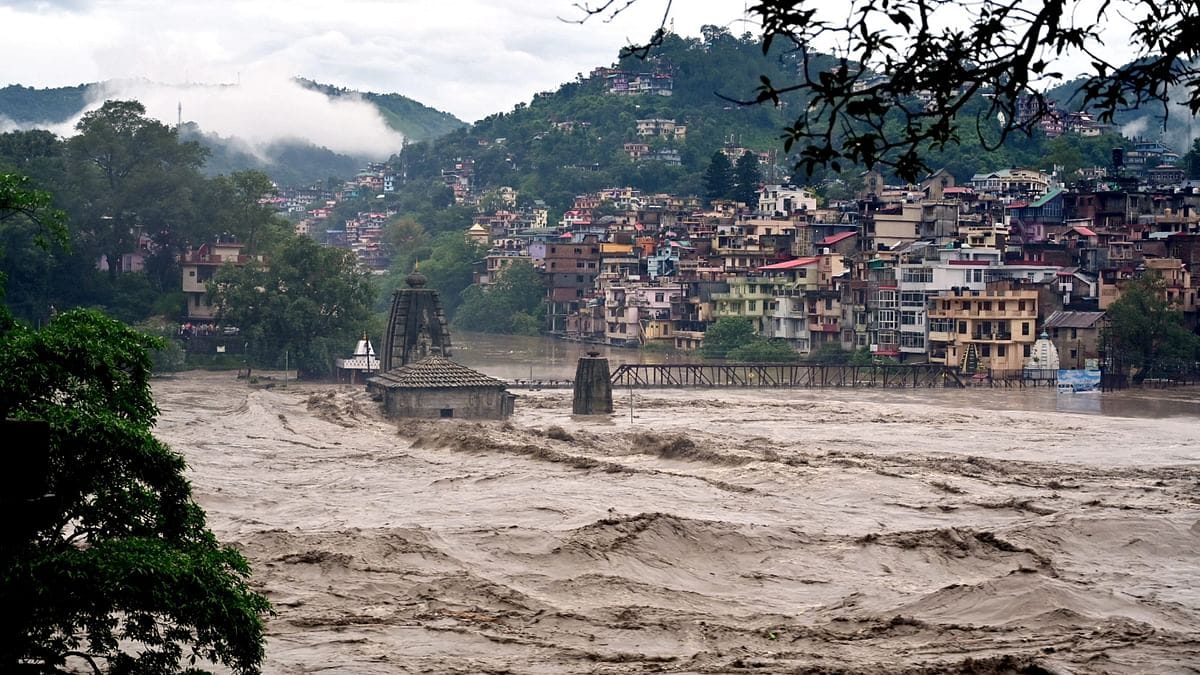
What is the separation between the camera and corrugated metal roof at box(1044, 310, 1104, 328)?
71.2 meters

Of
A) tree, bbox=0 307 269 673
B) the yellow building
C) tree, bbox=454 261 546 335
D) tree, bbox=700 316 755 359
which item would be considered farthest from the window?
tree, bbox=0 307 269 673

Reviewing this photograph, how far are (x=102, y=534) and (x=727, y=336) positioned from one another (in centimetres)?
7088

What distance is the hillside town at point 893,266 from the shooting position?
73375 mm

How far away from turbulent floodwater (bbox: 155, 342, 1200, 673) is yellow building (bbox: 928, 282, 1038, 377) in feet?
65.6

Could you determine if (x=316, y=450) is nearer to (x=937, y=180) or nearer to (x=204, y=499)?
(x=204, y=499)

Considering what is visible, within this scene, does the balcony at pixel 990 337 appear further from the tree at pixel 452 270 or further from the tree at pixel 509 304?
the tree at pixel 452 270

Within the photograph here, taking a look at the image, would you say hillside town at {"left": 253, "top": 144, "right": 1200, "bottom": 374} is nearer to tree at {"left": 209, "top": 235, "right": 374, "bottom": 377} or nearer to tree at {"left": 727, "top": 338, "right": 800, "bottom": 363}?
tree at {"left": 727, "top": 338, "right": 800, "bottom": 363}

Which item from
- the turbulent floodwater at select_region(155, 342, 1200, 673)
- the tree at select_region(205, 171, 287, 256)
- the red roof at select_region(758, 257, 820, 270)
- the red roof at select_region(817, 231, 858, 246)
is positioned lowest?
the turbulent floodwater at select_region(155, 342, 1200, 673)

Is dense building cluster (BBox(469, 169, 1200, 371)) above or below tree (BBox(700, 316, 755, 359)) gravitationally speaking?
above

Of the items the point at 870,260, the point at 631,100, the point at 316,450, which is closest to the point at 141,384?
the point at 316,450

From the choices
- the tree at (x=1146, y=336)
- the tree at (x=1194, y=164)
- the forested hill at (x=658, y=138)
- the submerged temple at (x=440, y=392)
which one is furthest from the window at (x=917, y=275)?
the forested hill at (x=658, y=138)

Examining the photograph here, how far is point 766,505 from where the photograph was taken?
32188mm

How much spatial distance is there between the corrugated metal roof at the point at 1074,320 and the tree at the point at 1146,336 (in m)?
1.15

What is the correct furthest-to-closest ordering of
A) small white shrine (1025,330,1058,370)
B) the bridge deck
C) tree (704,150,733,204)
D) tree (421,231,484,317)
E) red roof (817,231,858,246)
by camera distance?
tree (704,150,733,204) < tree (421,231,484,317) < red roof (817,231,858,246) < small white shrine (1025,330,1058,370) < the bridge deck
